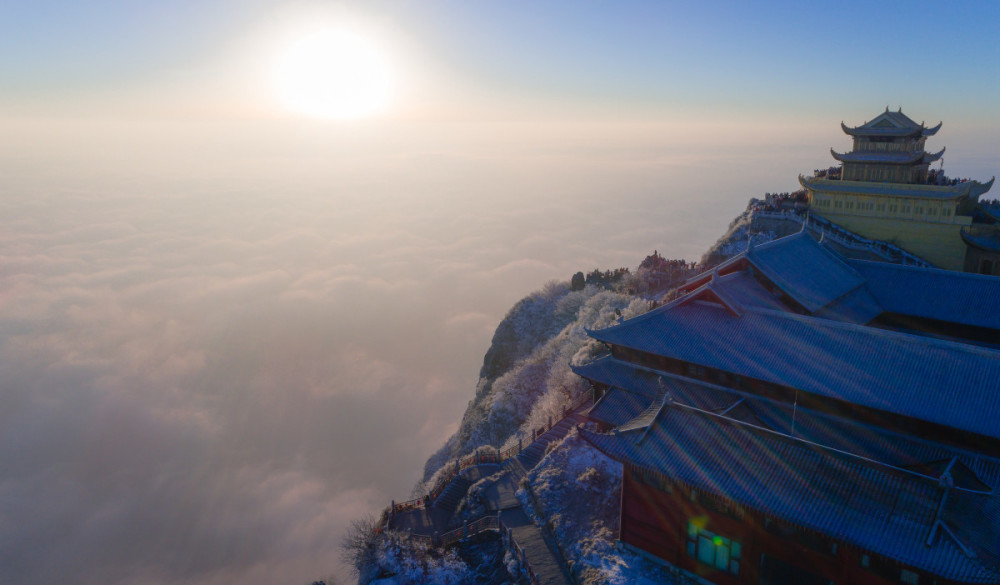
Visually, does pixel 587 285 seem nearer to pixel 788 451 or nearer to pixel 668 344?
pixel 668 344

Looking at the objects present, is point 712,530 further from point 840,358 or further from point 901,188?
point 901,188

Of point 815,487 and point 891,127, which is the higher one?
point 891,127

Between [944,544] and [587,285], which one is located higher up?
[944,544]

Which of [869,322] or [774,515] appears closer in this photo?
[774,515]

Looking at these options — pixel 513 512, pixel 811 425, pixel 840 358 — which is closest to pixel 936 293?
pixel 840 358

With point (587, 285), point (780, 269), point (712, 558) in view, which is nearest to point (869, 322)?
point (780, 269)

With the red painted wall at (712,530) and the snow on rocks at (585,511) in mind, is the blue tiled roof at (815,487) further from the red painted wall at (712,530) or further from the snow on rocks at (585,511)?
the snow on rocks at (585,511)

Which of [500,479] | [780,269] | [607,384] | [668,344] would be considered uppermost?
[780,269]

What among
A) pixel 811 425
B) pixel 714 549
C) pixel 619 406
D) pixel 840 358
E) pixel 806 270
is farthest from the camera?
pixel 806 270
